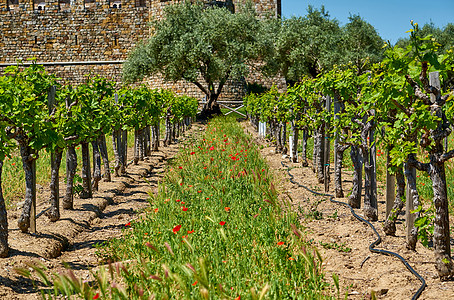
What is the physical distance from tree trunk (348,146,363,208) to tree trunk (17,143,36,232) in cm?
356

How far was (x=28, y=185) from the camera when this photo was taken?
221 inches

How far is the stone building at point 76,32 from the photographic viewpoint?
112ft

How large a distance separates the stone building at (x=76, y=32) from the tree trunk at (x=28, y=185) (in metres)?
29.3

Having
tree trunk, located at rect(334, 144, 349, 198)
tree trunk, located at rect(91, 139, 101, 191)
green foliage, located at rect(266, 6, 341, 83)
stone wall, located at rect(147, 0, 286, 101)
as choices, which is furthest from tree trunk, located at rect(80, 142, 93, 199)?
green foliage, located at rect(266, 6, 341, 83)

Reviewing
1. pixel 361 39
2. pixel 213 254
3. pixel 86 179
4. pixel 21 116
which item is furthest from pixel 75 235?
pixel 361 39

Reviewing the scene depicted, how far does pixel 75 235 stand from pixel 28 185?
0.75 metres

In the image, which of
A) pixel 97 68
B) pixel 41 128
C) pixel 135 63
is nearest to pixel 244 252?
pixel 41 128

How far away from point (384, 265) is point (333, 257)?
1.71 feet

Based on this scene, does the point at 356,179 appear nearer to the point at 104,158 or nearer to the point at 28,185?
the point at 28,185

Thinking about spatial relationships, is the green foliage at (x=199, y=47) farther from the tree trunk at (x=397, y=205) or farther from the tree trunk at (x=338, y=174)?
the tree trunk at (x=397, y=205)

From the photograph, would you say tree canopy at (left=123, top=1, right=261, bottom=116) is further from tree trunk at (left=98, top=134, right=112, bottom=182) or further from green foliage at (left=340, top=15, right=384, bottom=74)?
tree trunk at (left=98, top=134, right=112, bottom=182)

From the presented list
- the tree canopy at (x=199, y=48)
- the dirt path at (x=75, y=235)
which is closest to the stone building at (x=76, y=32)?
the tree canopy at (x=199, y=48)

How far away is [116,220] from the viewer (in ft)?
21.7

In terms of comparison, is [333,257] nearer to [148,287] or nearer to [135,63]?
[148,287]
